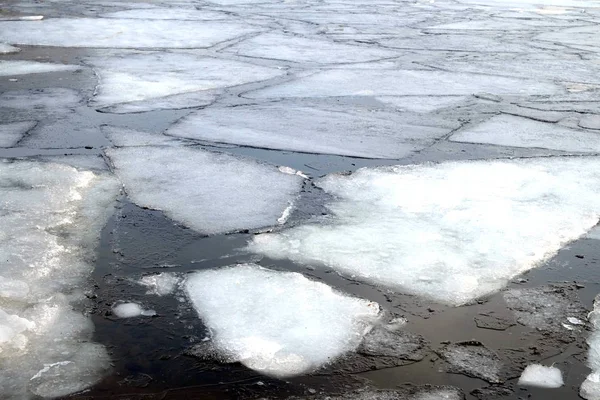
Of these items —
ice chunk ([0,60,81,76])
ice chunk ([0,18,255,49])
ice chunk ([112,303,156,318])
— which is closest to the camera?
ice chunk ([112,303,156,318])

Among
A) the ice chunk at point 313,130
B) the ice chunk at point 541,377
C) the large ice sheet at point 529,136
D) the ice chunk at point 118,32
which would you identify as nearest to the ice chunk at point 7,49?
the ice chunk at point 118,32

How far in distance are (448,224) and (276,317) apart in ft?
3.07

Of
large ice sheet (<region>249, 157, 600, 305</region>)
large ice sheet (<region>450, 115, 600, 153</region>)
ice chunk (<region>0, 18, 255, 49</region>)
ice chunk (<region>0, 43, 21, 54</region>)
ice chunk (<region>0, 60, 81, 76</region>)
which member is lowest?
ice chunk (<region>0, 18, 255, 49</region>)

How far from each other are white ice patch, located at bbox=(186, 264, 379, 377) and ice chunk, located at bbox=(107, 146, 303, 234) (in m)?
0.45

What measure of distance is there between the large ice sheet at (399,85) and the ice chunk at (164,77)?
36 centimetres

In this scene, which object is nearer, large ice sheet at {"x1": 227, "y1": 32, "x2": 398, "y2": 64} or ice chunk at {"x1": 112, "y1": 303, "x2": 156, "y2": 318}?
ice chunk at {"x1": 112, "y1": 303, "x2": 156, "y2": 318}

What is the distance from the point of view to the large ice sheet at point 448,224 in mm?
2467

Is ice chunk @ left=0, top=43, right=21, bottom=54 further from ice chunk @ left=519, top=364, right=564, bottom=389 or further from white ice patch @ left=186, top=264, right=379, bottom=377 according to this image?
ice chunk @ left=519, top=364, right=564, bottom=389

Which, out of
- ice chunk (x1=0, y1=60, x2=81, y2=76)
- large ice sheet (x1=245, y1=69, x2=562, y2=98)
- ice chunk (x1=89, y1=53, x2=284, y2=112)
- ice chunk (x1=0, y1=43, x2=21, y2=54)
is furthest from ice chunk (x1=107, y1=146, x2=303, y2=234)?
ice chunk (x1=0, y1=43, x2=21, y2=54)

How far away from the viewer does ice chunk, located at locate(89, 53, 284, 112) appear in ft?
15.4

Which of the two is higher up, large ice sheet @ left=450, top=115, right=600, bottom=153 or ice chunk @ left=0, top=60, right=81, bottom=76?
large ice sheet @ left=450, top=115, right=600, bottom=153

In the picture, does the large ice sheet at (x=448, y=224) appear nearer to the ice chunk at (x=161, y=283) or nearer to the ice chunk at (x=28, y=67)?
the ice chunk at (x=161, y=283)

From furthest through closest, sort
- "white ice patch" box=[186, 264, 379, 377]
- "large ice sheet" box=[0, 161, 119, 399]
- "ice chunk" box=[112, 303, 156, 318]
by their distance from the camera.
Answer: "ice chunk" box=[112, 303, 156, 318] → "white ice patch" box=[186, 264, 379, 377] → "large ice sheet" box=[0, 161, 119, 399]

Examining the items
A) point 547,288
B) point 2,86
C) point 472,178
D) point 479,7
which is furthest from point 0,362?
point 479,7
